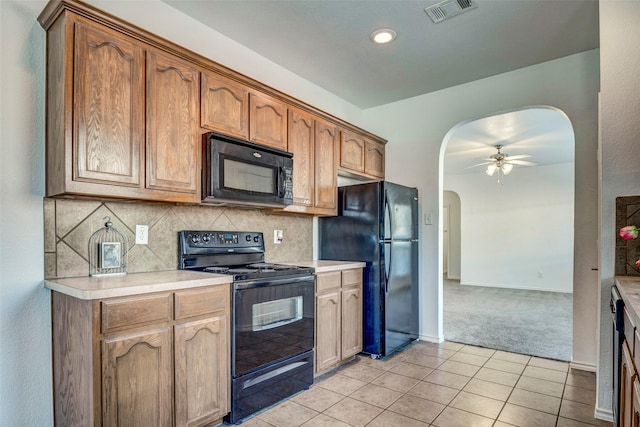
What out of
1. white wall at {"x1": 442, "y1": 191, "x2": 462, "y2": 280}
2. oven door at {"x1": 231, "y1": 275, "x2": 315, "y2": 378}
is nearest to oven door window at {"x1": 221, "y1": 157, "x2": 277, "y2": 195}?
oven door at {"x1": 231, "y1": 275, "x2": 315, "y2": 378}

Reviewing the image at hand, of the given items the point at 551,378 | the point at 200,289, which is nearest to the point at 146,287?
the point at 200,289

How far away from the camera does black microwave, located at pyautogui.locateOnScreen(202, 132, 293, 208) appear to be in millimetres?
2322

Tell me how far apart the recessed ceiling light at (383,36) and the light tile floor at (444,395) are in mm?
2561

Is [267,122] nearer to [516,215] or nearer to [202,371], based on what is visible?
[202,371]

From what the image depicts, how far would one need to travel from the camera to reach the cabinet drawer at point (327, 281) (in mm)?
2828

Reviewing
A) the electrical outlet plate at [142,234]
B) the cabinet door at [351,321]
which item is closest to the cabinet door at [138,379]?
the electrical outlet plate at [142,234]

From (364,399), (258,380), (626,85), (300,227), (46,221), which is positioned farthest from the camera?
(300,227)

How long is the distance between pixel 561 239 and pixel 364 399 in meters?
6.18

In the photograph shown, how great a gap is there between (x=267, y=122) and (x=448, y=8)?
1.43 meters

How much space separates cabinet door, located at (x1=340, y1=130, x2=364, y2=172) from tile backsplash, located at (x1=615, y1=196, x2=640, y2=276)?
2.09m

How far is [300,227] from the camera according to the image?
351cm

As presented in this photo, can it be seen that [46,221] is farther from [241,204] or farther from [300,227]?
[300,227]

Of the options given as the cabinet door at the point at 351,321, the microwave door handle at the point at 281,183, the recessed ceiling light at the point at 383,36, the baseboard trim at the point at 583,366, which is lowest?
the baseboard trim at the point at 583,366

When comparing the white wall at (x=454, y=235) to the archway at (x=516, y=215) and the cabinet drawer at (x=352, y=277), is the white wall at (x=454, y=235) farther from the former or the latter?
the cabinet drawer at (x=352, y=277)
